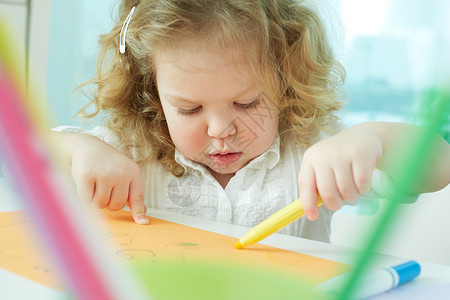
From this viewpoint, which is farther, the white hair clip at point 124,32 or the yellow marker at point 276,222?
the white hair clip at point 124,32

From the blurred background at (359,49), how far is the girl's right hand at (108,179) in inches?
8.2

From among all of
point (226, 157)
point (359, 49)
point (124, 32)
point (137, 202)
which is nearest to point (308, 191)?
point (137, 202)

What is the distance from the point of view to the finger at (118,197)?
1.65 ft

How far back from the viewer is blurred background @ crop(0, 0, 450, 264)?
0.66m

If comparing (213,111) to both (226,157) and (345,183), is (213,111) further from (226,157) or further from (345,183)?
(345,183)

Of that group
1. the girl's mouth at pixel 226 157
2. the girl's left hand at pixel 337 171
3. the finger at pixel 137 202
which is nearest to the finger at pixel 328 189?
the girl's left hand at pixel 337 171

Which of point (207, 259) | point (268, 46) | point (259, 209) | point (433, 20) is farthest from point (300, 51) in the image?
point (433, 20)

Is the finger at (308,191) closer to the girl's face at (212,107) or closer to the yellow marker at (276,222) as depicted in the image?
the yellow marker at (276,222)

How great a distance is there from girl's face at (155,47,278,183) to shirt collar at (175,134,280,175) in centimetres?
2

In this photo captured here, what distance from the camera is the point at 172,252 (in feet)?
1.18

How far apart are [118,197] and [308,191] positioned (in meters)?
0.24

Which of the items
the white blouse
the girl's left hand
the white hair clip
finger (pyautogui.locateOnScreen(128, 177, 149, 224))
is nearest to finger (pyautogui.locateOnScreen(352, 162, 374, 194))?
the girl's left hand

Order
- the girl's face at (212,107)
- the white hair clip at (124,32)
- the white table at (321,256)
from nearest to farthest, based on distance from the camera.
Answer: the white table at (321,256)
the girl's face at (212,107)
the white hair clip at (124,32)

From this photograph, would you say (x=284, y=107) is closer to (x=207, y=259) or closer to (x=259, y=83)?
(x=259, y=83)
